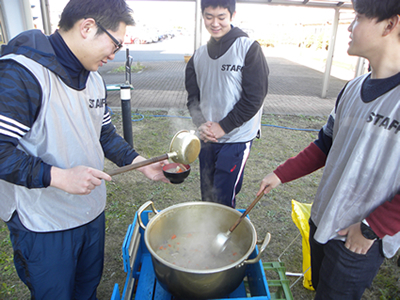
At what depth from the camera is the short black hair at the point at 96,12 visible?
4.21ft

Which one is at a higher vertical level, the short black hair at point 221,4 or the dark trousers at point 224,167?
the short black hair at point 221,4

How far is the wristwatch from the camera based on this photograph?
1254mm

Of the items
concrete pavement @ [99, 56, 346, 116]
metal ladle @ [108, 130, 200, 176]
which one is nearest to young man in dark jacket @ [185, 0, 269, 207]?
metal ladle @ [108, 130, 200, 176]

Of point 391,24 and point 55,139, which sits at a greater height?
point 391,24

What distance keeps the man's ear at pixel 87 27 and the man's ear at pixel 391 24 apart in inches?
53.3

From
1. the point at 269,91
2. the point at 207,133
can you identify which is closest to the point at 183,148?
the point at 207,133

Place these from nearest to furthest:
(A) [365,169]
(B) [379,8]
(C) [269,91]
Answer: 1. (B) [379,8]
2. (A) [365,169]
3. (C) [269,91]

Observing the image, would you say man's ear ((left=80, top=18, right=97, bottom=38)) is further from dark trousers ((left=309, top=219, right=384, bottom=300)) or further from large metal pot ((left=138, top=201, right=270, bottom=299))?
dark trousers ((left=309, top=219, right=384, bottom=300))

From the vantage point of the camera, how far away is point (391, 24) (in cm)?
119

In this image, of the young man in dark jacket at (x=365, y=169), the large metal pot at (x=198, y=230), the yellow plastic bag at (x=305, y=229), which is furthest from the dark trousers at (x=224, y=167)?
the young man in dark jacket at (x=365, y=169)

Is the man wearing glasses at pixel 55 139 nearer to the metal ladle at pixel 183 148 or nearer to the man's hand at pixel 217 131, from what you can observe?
the metal ladle at pixel 183 148

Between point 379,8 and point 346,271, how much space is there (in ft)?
4.19

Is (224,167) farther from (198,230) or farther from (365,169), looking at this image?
(365,169)

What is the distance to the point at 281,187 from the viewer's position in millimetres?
4039
